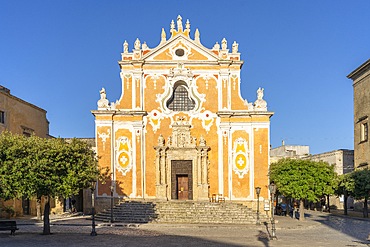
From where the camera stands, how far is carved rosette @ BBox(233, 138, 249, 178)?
36969 mm

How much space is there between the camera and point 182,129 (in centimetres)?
3744

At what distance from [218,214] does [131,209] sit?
6.36m

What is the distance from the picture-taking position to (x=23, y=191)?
2323 cm

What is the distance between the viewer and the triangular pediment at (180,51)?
125ft

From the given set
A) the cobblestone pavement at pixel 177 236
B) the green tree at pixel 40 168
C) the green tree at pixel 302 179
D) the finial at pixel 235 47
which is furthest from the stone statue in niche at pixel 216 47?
the green tree at pixel 40 168

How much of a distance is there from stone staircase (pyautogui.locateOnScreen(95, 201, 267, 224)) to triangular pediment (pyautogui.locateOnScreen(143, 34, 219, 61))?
11666 millimetres

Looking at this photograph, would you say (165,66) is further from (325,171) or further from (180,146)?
(325,171)

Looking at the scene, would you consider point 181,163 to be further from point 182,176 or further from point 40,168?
point 40,168

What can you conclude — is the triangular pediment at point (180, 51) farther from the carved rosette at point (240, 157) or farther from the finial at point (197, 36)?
the carved rosette at point (240, 157)

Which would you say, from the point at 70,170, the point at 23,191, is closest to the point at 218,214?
the point at 70,170

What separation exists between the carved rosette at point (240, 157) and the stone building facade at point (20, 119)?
1692 cm

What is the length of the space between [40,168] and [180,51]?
18331 millimetres

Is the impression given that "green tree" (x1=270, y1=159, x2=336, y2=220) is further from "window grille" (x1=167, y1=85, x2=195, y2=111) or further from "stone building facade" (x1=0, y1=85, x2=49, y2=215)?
"stone building facade" (x1=0, y1=85, x2=49, y2=215)

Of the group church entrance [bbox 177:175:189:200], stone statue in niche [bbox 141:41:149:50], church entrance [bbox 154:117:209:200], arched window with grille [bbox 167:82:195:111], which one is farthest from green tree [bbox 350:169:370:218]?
stone statue in niche [bbox 141:41:149:50]
